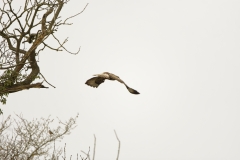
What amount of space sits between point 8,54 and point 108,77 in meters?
4.73

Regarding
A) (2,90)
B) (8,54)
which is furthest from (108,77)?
(8,54)

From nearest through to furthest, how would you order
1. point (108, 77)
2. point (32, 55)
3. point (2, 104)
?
point (108, 77), point (32, 55), point (2, 104)

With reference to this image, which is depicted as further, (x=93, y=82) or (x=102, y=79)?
(x=93, y=82)

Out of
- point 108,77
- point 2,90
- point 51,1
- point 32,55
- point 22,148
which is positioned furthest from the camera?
point 22,148

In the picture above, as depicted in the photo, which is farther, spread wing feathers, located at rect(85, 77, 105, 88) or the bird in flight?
spread wing feathers, located at rect(85, 77, 105, 88)

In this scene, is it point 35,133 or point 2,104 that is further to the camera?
point 35,133

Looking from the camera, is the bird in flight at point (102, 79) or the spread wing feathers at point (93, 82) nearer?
the bird in flight at point (102, 79)

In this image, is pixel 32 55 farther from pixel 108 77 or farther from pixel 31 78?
pixel 108 77

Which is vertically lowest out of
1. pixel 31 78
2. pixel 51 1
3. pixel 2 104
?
pixel 2 104

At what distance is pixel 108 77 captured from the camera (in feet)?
5.47

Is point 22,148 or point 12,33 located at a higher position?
point 12,33

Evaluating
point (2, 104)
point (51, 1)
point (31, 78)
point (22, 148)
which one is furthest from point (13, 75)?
point (22, 148)

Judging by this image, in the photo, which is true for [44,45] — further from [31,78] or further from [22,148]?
[22,148]

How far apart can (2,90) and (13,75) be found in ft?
1.43
